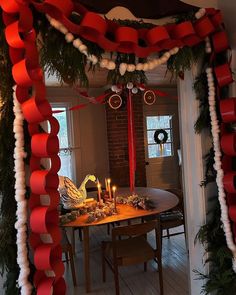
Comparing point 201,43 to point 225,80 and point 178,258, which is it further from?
point 178,258

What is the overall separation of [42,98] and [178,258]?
2.80 metres

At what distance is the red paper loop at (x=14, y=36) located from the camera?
0.95 m

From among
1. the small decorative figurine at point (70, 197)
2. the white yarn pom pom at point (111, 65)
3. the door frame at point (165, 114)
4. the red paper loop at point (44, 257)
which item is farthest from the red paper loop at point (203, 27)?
the door frame at point (165, 114)

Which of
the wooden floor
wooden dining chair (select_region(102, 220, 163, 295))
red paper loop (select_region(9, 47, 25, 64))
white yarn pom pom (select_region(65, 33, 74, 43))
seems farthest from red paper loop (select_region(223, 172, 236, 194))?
the wooden floor

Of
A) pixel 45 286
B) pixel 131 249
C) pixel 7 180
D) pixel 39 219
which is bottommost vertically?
pixel 131 249

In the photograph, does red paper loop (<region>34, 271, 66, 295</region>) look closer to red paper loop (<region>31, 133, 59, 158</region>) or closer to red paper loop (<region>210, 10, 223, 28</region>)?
red paper loop (<region>31, 133, 59, 158</region>)

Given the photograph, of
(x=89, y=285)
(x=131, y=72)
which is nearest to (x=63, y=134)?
(x=89, y=285)

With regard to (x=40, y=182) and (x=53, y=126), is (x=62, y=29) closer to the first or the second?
(x=53, y=126)

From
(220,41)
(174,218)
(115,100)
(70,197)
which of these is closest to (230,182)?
(220,41)

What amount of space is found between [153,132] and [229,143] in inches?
171

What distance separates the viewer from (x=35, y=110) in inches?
Answer: 37.4

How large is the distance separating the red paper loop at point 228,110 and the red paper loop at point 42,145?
83 centimetres

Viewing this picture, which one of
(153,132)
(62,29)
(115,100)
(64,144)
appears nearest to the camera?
(62,29)

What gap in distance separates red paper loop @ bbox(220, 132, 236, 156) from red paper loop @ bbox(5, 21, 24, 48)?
0.97 m
